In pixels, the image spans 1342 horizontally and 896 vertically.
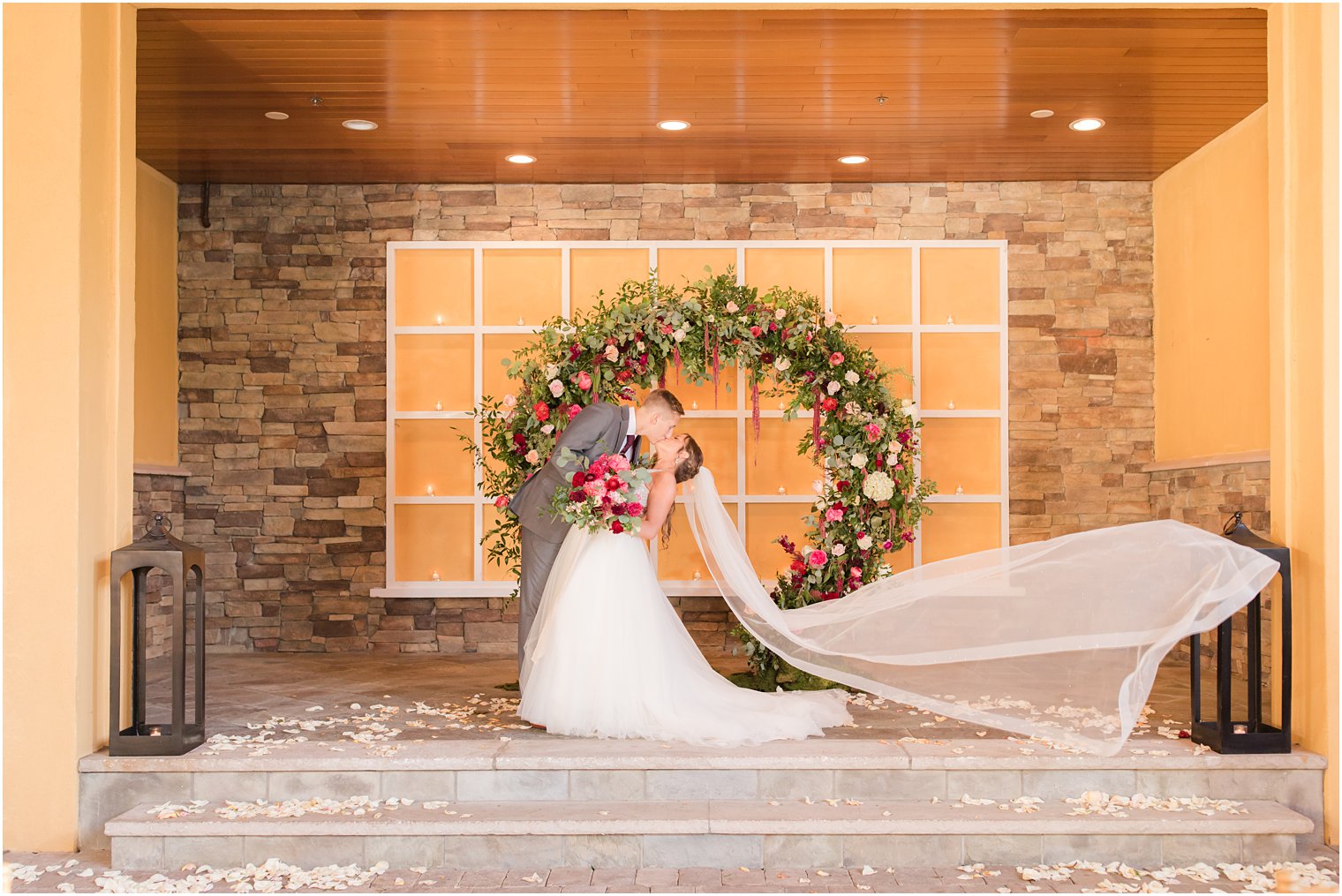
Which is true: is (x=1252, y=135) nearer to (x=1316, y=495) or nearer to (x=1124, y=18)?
(x=1124, y=18)

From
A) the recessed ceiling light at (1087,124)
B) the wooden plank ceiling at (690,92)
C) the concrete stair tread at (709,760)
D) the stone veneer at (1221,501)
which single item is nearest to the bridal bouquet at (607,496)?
the concrete stair tread at (709,760)

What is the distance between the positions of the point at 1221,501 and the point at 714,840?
4002mm

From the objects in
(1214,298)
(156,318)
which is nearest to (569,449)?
(156,318)

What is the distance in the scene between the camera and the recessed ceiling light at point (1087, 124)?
620cm

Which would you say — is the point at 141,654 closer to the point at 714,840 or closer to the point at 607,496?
the point at 607,496

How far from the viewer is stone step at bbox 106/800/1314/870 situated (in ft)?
13.5

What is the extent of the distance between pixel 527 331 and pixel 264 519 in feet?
7.16

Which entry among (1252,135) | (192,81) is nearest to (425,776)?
(192,81)

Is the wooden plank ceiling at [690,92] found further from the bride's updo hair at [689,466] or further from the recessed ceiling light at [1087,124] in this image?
the bride's updo hair at [689,466]

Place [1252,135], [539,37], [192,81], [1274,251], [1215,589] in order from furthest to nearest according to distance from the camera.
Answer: [1252,135] < [192,81] < [539,37] < [1274,251] < [1215,589]

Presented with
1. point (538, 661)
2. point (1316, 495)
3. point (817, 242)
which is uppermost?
point (817, 242)

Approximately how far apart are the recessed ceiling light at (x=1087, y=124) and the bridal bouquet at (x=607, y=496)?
128 inches

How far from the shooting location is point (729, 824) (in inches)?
161

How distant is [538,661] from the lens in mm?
4934
